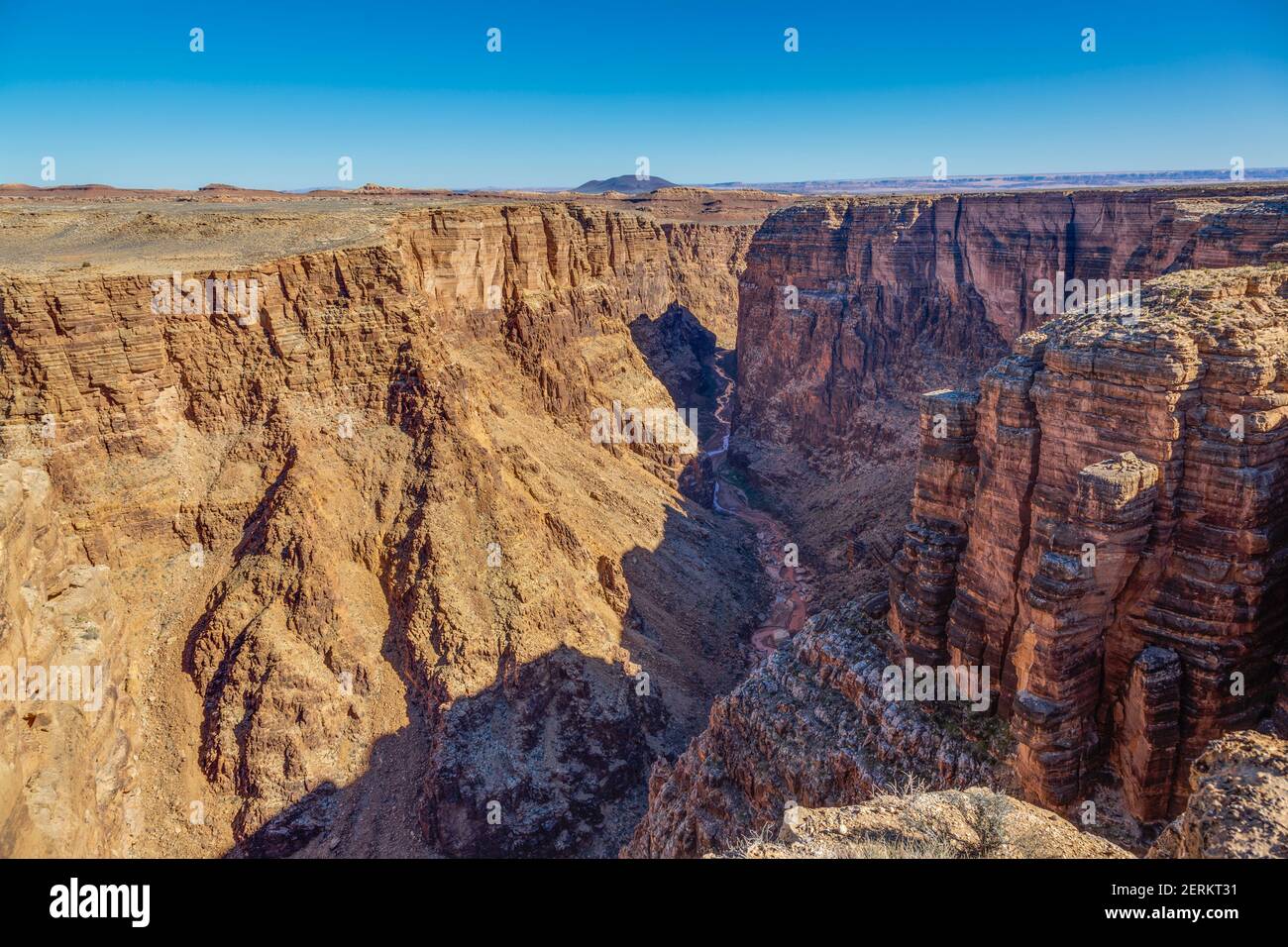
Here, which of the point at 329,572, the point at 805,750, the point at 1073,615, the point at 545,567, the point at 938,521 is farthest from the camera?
the point at 545,567

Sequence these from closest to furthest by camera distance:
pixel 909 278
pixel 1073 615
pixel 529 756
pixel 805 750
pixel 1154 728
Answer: pixel 1154 728 → pixel 1073 615 → pixel 805 750 → pixel 529 756 → pixel 909 278

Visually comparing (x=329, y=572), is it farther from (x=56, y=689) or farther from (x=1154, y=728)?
(x=1154, y=728)

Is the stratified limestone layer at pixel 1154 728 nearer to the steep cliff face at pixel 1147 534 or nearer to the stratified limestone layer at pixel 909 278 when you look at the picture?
the steep cliff face at pixel 1147 534

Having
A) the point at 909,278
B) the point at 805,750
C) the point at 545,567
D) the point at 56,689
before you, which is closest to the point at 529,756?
the point at 545,567

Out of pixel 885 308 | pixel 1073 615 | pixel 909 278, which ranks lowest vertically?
pixel 1073 615

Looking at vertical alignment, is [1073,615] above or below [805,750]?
above

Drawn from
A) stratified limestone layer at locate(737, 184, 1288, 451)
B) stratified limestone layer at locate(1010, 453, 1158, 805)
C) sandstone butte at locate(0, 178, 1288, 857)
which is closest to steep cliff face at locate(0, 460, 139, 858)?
sandstone butte at locate(0, 178, 1288, 857)

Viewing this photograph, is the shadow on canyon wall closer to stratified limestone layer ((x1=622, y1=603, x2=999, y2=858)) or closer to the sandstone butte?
the sandstone butte
